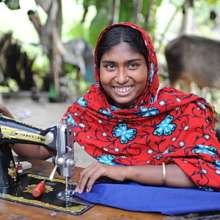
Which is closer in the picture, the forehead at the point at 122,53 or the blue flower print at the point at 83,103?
the forehead at the point at 122,53

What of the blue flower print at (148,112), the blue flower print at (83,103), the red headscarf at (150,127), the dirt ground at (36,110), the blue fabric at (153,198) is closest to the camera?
the blue fabric at (153,198)

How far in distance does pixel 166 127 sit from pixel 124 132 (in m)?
0.16

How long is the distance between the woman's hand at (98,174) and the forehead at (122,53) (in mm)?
398

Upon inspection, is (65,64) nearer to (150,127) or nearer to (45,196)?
(150,127)

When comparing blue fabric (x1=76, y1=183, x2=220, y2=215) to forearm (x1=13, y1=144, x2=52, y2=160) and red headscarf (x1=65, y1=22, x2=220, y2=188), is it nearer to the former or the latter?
red headscarf (x1=65, y1=22, x2=220, y2=188)

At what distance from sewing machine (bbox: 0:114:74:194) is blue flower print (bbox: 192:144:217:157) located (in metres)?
0.41

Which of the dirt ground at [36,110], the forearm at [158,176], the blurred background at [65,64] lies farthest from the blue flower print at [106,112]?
the blurred background at [65,64]

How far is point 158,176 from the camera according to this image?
5.78 ft

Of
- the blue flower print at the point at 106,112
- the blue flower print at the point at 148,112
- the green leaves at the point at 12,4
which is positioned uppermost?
the green leaves at the point at 12,4

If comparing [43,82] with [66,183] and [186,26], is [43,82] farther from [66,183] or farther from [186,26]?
[66,183]

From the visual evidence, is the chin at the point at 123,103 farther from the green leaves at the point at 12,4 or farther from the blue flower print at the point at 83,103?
the green leaves at the point at 12,4

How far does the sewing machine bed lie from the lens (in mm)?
1706

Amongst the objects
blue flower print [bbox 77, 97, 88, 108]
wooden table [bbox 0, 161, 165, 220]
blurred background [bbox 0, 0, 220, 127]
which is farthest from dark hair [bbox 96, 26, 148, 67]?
blurred background [bbox 0, 0, 220, 127]

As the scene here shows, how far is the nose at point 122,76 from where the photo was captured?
193 centimetres
